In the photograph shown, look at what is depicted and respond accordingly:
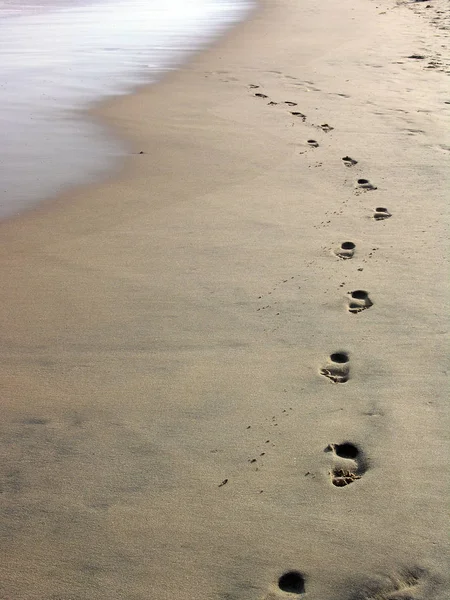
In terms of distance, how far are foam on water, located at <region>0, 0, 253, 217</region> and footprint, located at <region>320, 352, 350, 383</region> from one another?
2442 mm

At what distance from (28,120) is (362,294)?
4.06m

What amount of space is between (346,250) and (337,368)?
45.1 inches

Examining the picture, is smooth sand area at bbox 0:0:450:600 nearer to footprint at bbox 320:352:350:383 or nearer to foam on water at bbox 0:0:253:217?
footprint at bbox 320:352:350:383

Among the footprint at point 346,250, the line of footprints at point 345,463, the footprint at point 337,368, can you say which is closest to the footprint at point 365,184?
the footprint at point 346,250

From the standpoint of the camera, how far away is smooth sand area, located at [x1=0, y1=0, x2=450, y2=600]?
209 centimetres

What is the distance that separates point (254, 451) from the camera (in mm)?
2469

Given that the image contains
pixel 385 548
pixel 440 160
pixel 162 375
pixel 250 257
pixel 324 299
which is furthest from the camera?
pixel 440 160

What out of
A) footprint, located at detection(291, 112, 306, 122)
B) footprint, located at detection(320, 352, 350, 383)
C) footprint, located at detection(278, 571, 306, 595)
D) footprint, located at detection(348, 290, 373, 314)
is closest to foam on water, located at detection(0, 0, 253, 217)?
footprint, located at detection(291, 112, 306, 122)

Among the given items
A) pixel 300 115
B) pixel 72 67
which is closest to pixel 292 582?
pixel 300 115

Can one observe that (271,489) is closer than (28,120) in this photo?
Yes

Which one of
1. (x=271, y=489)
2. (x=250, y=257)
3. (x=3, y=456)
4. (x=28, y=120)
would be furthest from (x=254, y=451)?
(x=28, y=120)

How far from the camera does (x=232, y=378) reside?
2850 millimetres

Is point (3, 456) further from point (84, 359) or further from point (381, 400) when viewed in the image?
point (381, 400)

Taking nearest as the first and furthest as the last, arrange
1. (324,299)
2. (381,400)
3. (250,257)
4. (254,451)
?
(254,451) < (381,400) < (324,299) < (250,257)
